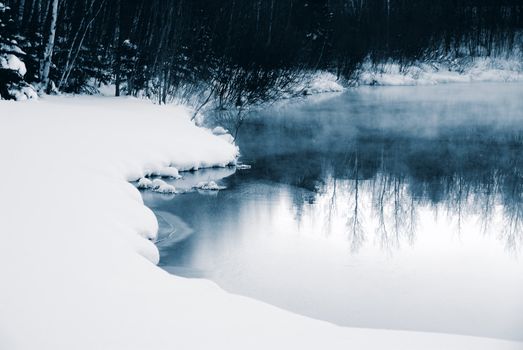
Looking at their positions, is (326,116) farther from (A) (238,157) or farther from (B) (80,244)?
(B) (80,244)

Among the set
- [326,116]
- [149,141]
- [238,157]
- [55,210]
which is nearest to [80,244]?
[55,210]

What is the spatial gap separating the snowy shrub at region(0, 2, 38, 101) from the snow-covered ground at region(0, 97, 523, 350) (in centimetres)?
289

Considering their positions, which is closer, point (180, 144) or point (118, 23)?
point (180, 144)

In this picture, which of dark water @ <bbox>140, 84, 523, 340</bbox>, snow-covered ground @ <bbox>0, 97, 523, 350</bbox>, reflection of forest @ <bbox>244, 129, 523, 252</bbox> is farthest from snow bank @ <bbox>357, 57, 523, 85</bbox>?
snow-covered ground @ <bbox>0, 97, 523, 350</bbox>

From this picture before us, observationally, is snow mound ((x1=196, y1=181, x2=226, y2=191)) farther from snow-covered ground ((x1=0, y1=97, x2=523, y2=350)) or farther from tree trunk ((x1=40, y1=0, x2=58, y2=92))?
tree trunk ((x1=40, y1=0, x2=58, y2=92))

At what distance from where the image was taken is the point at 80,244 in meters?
6.57

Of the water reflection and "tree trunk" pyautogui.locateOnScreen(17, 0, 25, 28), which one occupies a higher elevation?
"tree trunk" pyautogui.locateOnScreen(17, 0, 25, 28)

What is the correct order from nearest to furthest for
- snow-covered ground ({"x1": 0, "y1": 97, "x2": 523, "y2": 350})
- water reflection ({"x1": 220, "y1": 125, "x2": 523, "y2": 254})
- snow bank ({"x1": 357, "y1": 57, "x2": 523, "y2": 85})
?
snow-covered ground ({"x1": 0, "y1": 97, "x2": 523, "y2": 350}) → water reflection ({"x1": 220, "y1": 125, "x2": 523, "y2": 254}) → snow bank ({"x1": 357, "y1": 57, "x2": 523, "y2": 85})

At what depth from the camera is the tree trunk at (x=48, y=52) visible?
16078mm

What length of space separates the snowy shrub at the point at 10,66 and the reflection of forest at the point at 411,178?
4.65 meters

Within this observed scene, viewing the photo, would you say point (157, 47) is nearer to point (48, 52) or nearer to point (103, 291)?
point (48, 52)

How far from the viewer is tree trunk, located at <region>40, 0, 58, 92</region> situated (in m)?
16.1

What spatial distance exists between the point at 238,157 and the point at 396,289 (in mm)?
8395

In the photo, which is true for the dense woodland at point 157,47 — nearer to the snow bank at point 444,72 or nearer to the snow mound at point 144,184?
the snow mound at point 144,184
